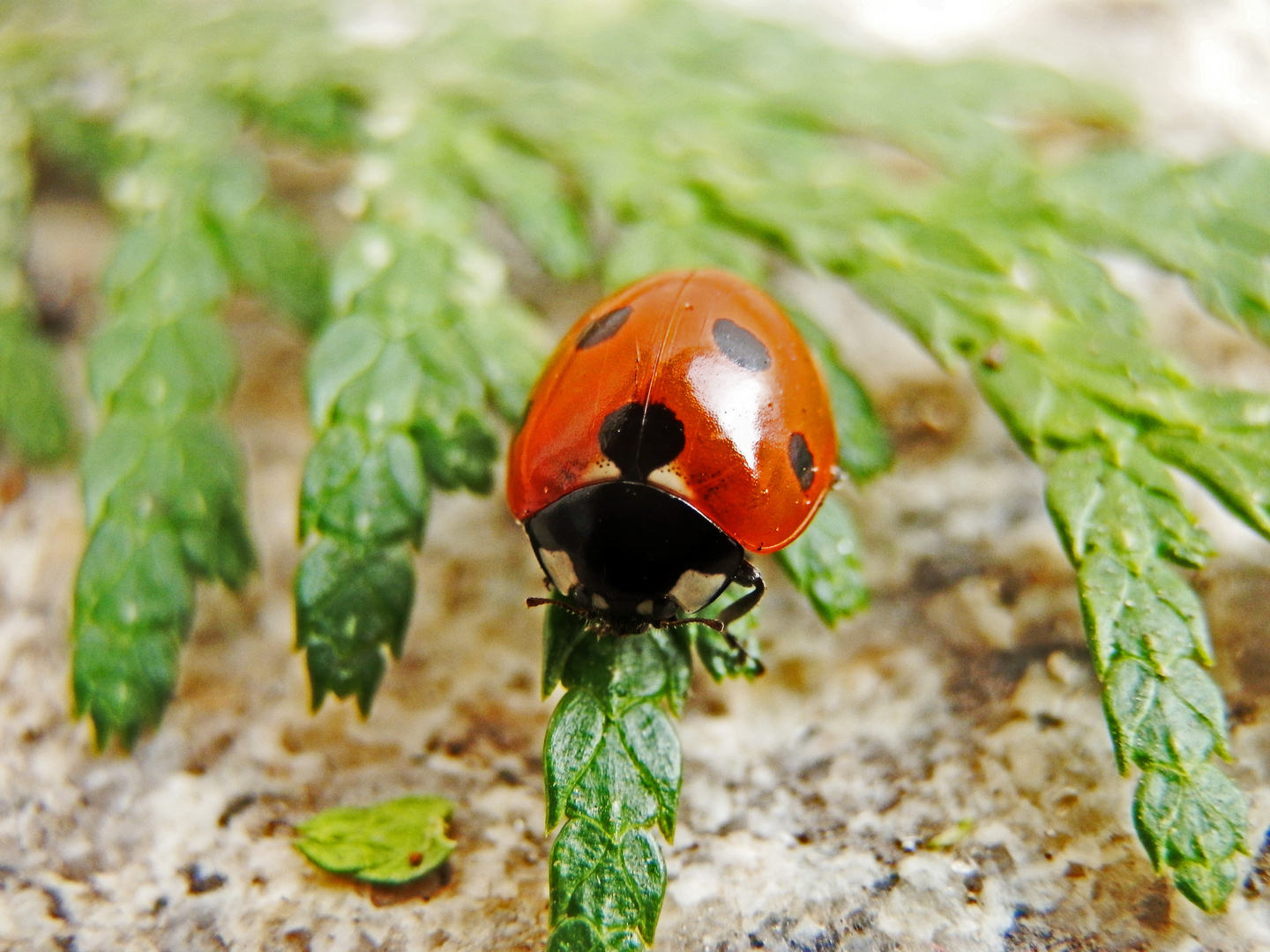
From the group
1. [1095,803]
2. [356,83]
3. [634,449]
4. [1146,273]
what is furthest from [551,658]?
[1146,273]

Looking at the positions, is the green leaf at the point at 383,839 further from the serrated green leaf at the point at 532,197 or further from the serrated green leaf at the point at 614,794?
the serrated green leaf at the point at 532,197

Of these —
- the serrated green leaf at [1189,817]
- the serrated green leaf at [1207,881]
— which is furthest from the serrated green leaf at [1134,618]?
the serrated green leaf at [1207,881]

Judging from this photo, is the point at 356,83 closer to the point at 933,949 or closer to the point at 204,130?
the point at 204,130

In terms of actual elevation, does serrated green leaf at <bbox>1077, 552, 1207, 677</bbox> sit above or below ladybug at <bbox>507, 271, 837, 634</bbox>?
below

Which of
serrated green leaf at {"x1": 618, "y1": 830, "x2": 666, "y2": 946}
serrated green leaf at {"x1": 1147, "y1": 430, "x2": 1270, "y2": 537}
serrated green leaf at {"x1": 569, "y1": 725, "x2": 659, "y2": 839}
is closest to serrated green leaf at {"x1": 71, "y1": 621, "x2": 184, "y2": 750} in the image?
serrated green leaf at {"x1": 569, "y1": 725, "x2": 659, "y2": 839}

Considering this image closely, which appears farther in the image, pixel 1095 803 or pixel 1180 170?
pixel 1180 170

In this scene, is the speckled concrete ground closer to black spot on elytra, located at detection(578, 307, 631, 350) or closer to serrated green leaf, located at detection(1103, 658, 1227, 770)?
serrated green leaf, located at detection(1103, 658, 1227, 770)
